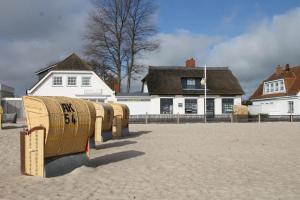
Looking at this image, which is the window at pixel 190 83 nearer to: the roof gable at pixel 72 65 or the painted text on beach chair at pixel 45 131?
the roof gable at pixel 72 65

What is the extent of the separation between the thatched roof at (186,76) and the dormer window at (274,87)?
6252mm

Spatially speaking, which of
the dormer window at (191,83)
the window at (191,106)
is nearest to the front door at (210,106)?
the window at (191,106)

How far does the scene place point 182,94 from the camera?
5134cm

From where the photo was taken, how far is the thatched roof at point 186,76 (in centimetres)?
5172

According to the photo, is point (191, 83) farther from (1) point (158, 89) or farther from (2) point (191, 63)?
(2) point (191, 63)

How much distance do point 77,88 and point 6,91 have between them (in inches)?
529

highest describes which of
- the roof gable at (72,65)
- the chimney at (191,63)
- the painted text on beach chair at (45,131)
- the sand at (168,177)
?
the chimney at (191,63)

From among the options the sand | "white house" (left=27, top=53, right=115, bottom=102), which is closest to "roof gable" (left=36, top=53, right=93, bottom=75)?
"white house" (left=27, top=53, right=115, bottom=102)

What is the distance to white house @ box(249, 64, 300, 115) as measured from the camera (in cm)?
5294

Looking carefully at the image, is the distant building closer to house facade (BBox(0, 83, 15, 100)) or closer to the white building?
house facade (BBox(0, 83, 15, 100))

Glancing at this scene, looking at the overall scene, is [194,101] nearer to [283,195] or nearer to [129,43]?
[129,43]

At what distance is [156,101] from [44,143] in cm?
4152

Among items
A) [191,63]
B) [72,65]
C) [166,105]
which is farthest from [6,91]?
[191,63]

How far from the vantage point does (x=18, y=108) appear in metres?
50.7
